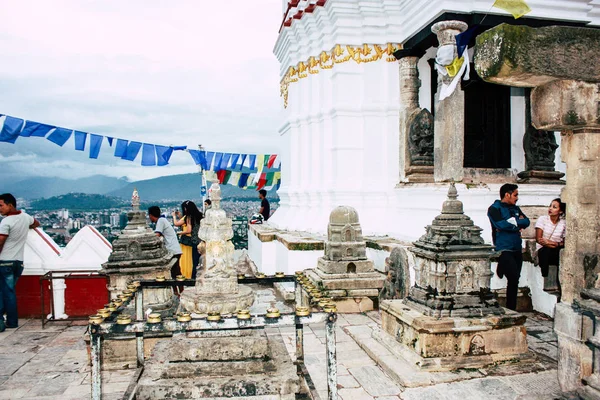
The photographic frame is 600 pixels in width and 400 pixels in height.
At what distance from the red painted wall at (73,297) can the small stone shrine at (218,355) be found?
3902 mm

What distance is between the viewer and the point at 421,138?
A: 9.43 meters

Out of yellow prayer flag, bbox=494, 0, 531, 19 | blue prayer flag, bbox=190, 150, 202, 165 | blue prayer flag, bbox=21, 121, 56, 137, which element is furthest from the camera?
blue prayer flag, bbox=190, 150, 202, 165

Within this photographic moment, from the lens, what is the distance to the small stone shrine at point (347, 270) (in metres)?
7.24

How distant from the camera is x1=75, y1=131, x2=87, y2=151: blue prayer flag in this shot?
414 inches

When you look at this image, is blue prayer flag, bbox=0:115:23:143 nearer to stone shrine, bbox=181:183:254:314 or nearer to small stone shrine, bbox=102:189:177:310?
small stone shrine, bbox=102:189:177:310

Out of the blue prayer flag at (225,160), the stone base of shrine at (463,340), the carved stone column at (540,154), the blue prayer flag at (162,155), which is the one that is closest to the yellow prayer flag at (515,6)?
the stone base of shrine at (463,340)

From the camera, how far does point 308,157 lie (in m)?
11.1

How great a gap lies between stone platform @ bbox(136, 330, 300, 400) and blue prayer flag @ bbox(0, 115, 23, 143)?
7.89m

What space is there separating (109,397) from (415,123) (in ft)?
24.1

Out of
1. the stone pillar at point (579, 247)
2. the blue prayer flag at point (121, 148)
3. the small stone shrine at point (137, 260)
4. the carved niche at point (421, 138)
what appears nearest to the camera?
the stone pillar at point (579, 247)

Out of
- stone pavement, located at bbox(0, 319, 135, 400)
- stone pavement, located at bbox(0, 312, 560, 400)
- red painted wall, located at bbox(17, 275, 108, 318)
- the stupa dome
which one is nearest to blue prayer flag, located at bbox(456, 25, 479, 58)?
the stupa dome

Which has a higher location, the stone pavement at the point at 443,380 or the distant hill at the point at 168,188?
the distant hill at the point at 168,188

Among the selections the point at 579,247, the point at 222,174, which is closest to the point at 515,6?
the point at 579,247

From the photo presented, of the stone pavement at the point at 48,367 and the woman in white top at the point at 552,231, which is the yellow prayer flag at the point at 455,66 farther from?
the stone pavement at the point at 48,367
